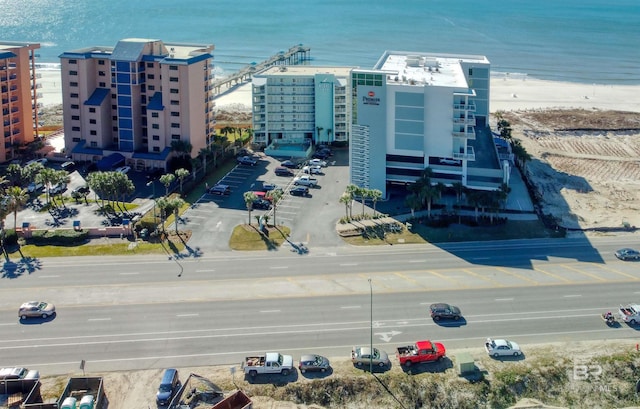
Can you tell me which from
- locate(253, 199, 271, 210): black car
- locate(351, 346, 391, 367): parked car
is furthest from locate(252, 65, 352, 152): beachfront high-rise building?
locate(351, 346, 391, 367): parked car

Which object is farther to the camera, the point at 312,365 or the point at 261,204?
the point at 261,204

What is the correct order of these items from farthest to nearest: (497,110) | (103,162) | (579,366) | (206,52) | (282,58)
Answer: (282,58) < (497,110) < (206,52) < (103,162) < (579,366)

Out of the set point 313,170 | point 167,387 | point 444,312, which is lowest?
point 167,387

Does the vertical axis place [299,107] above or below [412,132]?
above

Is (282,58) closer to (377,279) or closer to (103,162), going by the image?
(103,162)

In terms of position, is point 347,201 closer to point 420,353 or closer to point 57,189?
point 420,353

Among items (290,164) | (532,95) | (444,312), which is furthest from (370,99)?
(532,95)

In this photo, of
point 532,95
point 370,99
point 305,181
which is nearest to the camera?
point 370,99

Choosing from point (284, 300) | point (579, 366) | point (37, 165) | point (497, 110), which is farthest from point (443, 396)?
point (497, 110)
